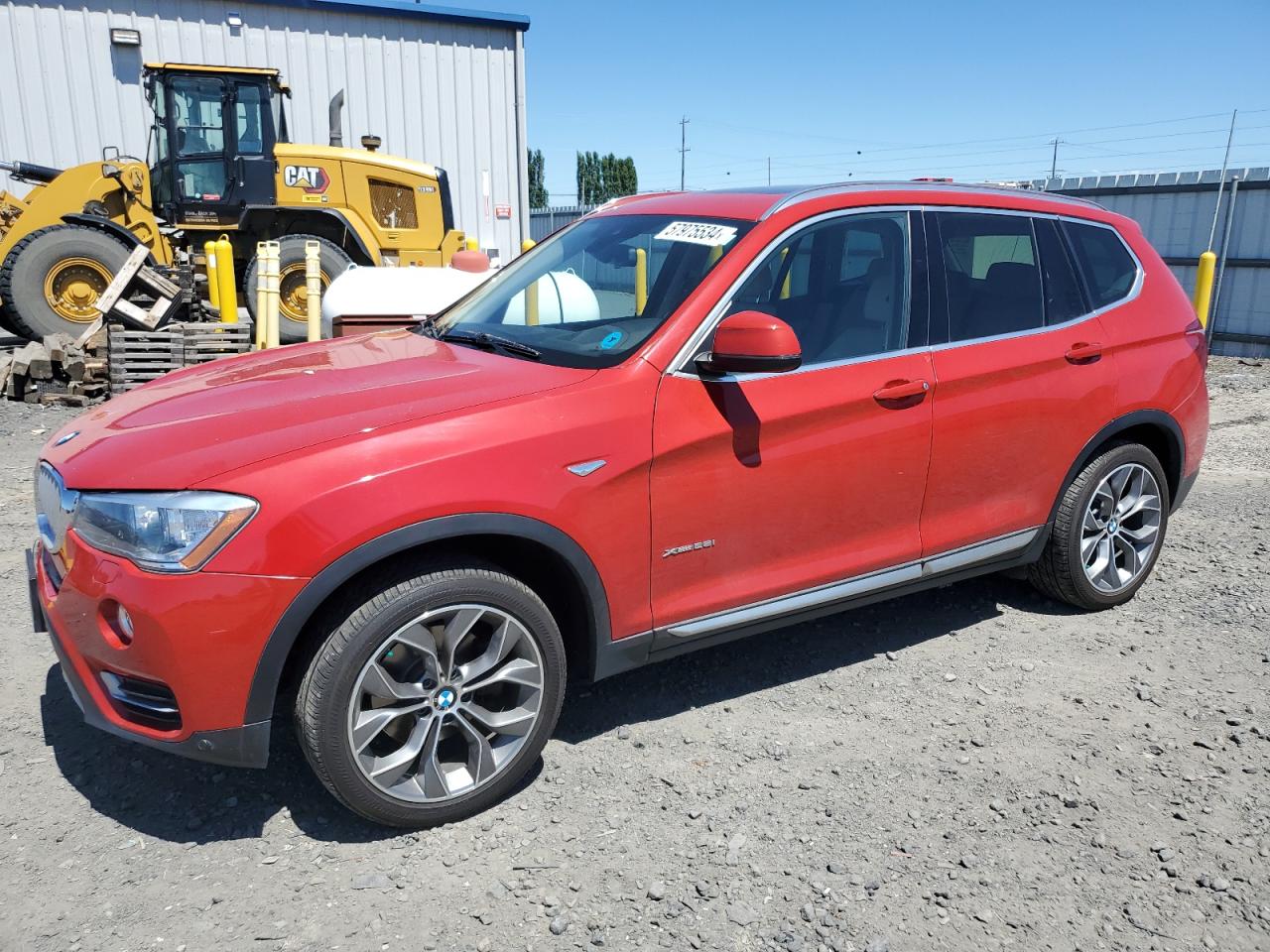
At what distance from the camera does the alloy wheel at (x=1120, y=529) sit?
13.7 ft

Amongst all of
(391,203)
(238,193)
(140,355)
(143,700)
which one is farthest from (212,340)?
(143,700)

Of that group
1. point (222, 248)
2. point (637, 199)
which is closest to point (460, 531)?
point (637, 199)

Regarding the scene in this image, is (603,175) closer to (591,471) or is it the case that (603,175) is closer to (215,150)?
(215,150)

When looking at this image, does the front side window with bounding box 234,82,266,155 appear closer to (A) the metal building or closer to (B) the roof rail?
(A) the metal building

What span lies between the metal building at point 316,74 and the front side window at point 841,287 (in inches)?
625

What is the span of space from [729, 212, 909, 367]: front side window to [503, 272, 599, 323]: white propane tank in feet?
2.16

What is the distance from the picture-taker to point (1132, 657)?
3.95 metres

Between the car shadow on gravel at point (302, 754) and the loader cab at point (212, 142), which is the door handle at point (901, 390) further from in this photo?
the loader cab at point (212, 142)

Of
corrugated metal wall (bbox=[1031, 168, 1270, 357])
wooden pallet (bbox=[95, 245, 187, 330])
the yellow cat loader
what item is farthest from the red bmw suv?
corrugated metal wall (bbox=[1031, 168, 1270, 357])

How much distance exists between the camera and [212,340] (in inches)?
364

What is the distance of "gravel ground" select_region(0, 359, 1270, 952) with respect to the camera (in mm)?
2451

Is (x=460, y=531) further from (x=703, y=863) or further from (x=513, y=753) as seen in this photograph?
(x=703, y=863)

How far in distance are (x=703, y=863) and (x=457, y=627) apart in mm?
956

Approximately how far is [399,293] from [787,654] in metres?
3.90
